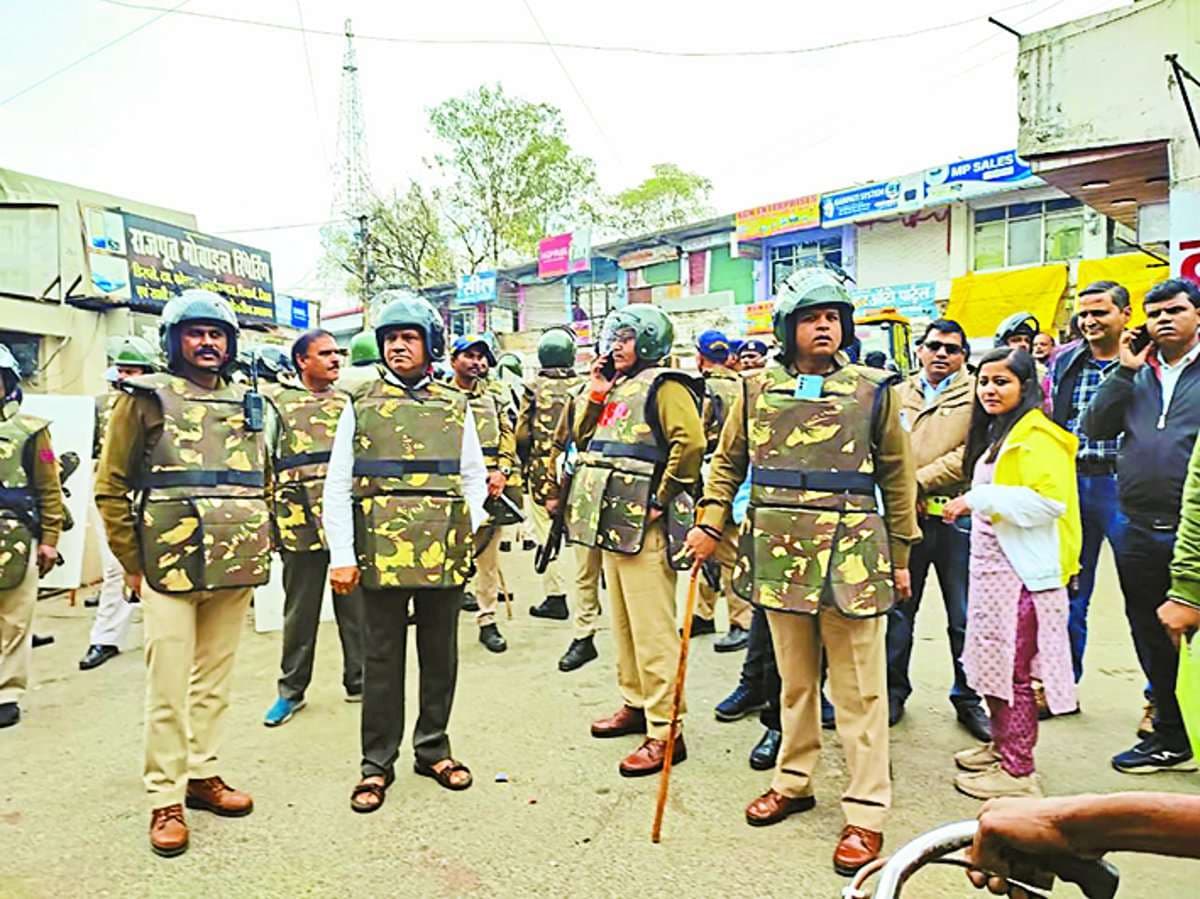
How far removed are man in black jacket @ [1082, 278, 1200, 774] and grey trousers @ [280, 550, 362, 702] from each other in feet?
11.7

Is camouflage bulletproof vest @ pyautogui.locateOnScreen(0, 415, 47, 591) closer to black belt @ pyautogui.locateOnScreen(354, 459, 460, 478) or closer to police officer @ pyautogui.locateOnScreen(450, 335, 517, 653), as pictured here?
black belt @ pyautogui.locateOnScreen(354, 459, 460, 478)

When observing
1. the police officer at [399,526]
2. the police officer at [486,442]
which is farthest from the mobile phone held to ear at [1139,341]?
the police officer at [486,442]

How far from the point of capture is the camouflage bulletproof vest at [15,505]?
14.4ft

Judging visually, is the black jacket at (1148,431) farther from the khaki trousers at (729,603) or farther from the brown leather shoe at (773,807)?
the khaki trousers at (729,603)

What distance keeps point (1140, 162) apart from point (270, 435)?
8.09m

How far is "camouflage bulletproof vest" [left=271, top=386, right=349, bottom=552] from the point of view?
453cm

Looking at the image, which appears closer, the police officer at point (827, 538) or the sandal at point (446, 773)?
the police officer at point (827, 538)

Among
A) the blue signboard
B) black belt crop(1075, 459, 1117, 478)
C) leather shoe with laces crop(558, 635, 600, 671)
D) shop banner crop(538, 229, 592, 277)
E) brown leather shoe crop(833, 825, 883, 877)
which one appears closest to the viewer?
brown leather shoe crop(833, 825, 883, 877)

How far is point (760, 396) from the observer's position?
3.21 metres

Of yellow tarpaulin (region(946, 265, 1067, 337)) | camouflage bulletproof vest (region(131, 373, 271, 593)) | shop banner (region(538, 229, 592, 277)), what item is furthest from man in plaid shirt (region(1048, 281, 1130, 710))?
shop banner (region(538, 229, 592, 277))

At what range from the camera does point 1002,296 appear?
1580 cm

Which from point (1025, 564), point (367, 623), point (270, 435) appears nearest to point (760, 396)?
point (1025, 564)

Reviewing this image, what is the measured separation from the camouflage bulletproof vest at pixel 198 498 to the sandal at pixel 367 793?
0.91 meters

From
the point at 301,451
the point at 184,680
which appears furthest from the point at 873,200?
the point at 184,680
